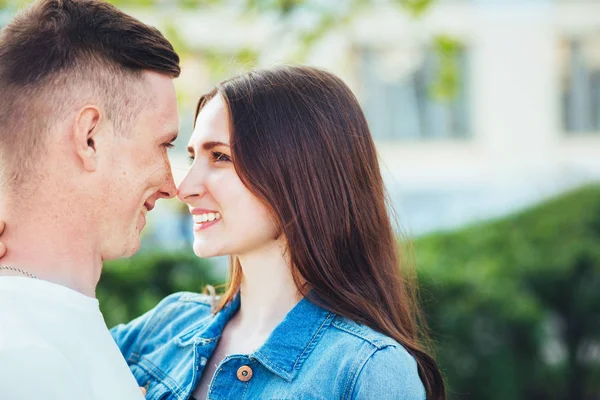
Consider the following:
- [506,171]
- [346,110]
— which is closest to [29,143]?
[346,110]

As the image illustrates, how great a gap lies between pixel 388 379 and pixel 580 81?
55.3 feet

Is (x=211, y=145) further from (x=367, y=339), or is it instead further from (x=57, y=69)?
(x=367, y=339)

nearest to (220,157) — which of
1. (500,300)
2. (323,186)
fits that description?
(323,186)

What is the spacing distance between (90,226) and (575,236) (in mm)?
5175

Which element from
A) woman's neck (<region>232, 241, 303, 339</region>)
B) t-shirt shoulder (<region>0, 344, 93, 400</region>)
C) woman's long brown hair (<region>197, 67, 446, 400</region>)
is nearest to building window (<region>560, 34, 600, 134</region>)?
woman's long brown hair (<region>197, 67, 446, 400</region>)

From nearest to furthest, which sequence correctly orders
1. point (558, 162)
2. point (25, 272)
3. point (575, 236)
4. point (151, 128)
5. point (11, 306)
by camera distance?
point (11, 306) < point (25, 272) < point (151, 128) < point (575, 236) < point (558, 162)

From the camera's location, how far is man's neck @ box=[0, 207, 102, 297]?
2016 mm

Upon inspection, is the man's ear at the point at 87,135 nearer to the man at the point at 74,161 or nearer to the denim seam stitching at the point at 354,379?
the man at the point at 74,161

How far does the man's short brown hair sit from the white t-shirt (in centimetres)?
33

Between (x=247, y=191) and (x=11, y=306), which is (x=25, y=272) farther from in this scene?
(x=247, y=191)

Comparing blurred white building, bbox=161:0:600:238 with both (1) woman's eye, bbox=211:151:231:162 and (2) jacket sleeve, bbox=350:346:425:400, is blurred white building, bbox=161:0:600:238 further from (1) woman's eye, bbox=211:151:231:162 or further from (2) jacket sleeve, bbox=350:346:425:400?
(2) jacket sleeve, bbox=350:346:425:400

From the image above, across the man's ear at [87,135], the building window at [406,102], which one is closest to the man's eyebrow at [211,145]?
the man's ear at [87,135]

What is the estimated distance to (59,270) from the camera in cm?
204

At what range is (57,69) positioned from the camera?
2021 mm
